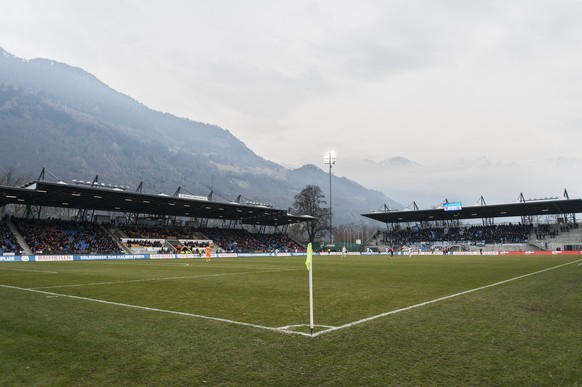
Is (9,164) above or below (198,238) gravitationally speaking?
above

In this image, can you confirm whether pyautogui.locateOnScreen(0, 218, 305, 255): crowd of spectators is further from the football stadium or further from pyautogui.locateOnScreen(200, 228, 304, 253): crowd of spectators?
the football stadium

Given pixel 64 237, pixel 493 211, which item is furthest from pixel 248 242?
pixel 493 211

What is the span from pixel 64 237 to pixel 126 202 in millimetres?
9570

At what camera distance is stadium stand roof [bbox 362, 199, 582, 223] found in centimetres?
7300

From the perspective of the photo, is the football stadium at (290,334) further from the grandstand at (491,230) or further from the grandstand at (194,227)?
the grandstand at (491,230)

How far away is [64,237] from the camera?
5631 cm

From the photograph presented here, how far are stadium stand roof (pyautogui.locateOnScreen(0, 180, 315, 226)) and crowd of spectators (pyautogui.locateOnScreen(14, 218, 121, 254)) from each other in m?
3.35

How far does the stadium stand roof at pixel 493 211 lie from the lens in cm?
7300

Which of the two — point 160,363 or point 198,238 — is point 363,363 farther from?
point 198,238

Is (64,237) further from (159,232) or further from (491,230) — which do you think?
(491,230)

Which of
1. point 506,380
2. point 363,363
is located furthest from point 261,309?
point 506,380

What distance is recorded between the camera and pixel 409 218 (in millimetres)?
92188

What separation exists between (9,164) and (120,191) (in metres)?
152

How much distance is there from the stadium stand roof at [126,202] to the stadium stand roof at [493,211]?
21088 millimetres
